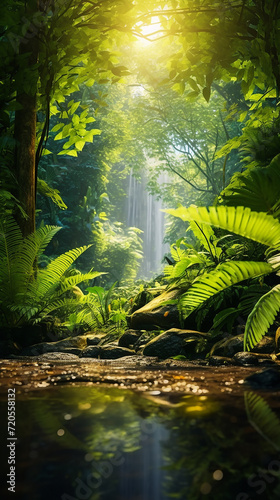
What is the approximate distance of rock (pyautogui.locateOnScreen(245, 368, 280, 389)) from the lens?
1.65m

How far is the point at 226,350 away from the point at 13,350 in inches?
86.3

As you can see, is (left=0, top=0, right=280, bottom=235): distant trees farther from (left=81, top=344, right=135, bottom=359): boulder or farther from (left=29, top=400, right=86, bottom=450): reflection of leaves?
(left=29, top=400, right=86, bottom=450): reflection of leaves

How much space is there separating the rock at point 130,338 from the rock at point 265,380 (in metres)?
2.71

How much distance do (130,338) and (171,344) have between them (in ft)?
2.96

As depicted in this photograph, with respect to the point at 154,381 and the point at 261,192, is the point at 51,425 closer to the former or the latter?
the point at 154,381

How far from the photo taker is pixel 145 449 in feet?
3.02

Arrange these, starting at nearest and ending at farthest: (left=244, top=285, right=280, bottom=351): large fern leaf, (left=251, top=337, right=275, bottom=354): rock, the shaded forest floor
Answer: the shaded forest floor
(left=244, top=285, right=280, bottom=351): large fern leaf
(left=251, top=337, right=275, bottom=354): rock

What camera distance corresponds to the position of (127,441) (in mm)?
972

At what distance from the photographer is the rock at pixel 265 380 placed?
1.65 meters

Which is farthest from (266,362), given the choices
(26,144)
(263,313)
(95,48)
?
(95,48)

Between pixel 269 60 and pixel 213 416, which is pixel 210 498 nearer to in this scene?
pixel 213 416

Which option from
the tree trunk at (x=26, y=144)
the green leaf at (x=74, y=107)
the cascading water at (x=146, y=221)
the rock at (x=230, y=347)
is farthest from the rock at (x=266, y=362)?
the cascading water at (x=146, y=221)

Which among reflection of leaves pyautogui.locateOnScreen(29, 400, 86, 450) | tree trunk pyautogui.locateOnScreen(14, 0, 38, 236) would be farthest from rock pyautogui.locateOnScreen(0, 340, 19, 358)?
reflection of leaves pyautogui.locateOnScreen(29, 400, 86, 450)

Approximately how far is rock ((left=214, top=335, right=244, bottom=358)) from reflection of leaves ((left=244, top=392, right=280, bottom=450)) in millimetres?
1740
